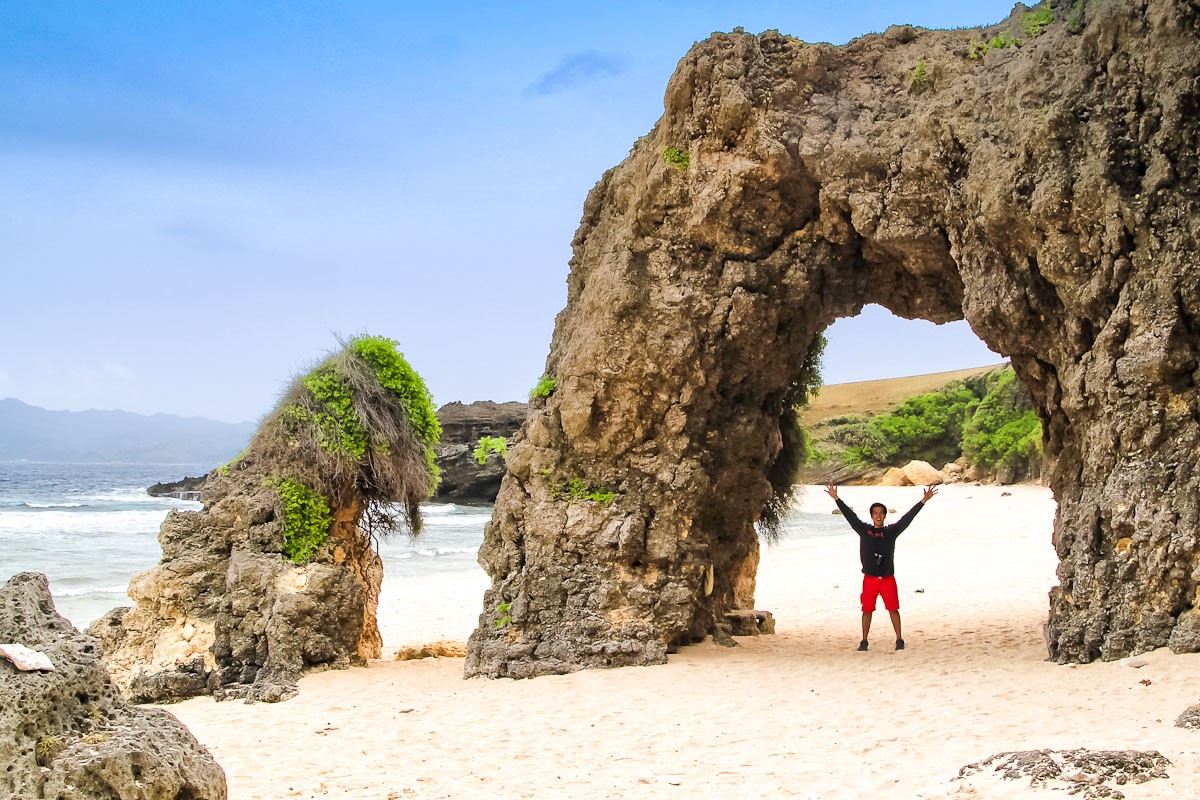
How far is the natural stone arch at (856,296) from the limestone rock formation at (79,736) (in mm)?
5875

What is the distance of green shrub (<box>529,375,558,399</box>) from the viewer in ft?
39.0

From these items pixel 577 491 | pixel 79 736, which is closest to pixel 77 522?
pixel 577 491

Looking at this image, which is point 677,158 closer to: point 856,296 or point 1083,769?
point 856,296

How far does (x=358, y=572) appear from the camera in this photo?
13.1 m

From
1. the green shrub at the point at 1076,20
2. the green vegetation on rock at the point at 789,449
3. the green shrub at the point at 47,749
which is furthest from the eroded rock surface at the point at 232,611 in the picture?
the green shrub at the point at 1076,20

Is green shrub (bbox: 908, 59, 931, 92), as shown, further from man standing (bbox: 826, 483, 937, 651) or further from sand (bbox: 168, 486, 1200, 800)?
sand (bbox: 168, 486, 1200, 800)

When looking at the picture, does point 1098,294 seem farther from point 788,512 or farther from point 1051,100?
point 788,512

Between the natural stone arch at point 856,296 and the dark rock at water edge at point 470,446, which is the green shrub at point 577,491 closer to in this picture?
the natural stone arch at point 856,296

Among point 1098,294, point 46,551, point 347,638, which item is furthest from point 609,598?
point 46,551

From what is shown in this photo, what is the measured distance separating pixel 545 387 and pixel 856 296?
355cm

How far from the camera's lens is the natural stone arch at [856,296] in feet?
27.8

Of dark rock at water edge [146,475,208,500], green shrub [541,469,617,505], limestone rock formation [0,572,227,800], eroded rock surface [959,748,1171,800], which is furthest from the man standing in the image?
dark rock at water edge [146,475,208,500]

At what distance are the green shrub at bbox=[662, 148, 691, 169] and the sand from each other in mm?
5073

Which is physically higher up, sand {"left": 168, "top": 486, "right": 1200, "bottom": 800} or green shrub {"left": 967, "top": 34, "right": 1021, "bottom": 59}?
green shrub {"left": 967, "top": 34, "right": 1021, "bottom": 59}
